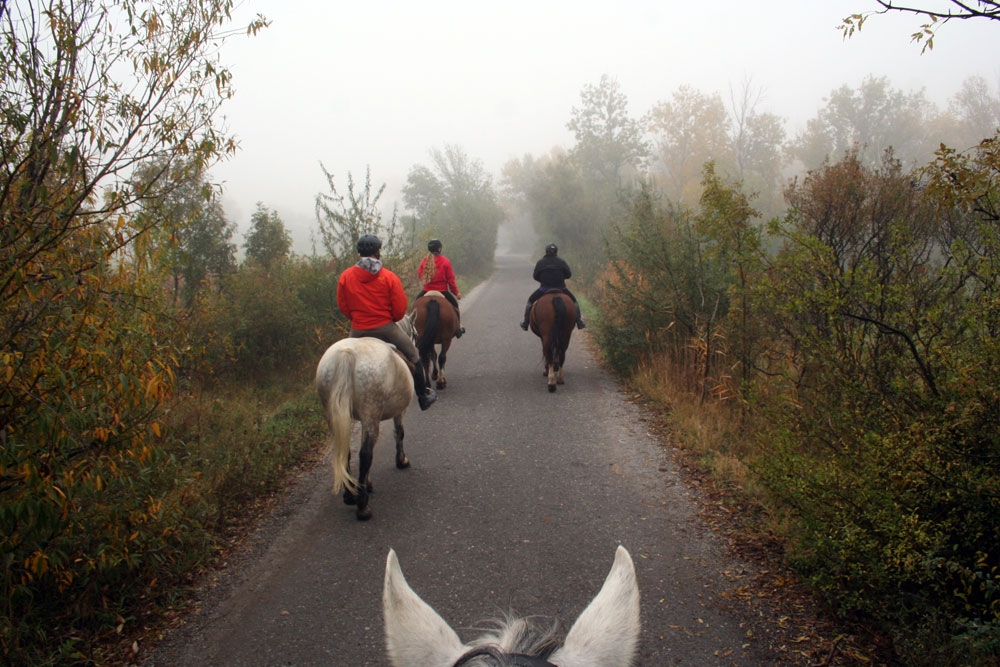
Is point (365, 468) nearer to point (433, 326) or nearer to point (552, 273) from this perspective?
point (433, 326)

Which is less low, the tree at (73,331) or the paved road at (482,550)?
the tree at (73,331)

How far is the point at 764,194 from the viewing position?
41188mm

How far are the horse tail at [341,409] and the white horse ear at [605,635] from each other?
354 centimetres

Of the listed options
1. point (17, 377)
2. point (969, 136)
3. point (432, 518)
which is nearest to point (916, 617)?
point (432, 518)

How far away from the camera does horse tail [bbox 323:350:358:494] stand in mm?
4750

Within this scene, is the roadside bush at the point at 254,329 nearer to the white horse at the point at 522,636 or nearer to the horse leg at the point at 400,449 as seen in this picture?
the horse leg at the point at 400,449

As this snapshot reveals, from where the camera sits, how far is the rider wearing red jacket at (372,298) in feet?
18.4

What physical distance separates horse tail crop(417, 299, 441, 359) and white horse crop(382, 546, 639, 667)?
7136 mm

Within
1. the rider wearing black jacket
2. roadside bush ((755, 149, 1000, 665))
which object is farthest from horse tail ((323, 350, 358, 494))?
the rider wearing black jacket

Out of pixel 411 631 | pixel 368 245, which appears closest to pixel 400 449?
pixel 368 245

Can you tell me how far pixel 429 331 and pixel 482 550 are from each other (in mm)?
4690

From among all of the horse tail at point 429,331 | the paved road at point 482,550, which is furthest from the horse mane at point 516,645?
the horse tail at point 429,331

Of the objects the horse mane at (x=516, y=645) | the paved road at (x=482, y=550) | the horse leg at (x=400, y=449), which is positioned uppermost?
the horse mane at (x=516, y=645)

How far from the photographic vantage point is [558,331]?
29.3 ft
